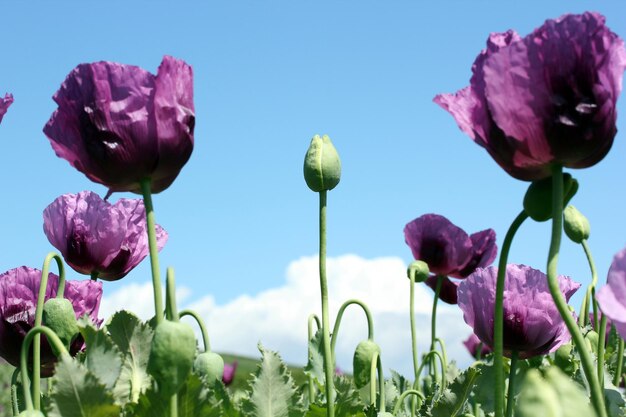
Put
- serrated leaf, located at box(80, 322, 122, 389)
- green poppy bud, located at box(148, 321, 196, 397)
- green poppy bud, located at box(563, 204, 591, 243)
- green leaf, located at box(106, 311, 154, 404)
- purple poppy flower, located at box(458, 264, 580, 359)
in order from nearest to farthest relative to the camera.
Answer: green poppy bud, located at box(148, 321, 196, 397) < serrated leaf, located at box(80, 322, 122, 389) < green leaf, located at box(106, 311, 154, 404) < purple poppy flower, located at box(458, 264, 580, 359) < green poppy bud, located at box(563, 204, 591, 243)

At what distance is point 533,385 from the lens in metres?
0.57

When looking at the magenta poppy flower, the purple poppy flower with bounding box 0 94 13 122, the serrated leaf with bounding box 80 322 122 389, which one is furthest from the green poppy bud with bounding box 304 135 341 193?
the magenta poppy flower

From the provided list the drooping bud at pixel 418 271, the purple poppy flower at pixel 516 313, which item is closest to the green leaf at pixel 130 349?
the purple poppy flower at pixel 516 313

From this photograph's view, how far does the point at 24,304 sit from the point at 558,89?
1.33 m

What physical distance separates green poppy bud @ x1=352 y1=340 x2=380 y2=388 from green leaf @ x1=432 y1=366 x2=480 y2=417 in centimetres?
18

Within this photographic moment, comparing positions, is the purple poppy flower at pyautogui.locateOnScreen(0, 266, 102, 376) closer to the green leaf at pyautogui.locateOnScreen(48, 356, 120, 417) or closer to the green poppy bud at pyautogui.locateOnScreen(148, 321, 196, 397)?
the green leaf at pyautogui.locateOnScreen(48, 356, 120, 417)

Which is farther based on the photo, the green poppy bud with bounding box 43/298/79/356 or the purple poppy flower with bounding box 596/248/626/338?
the green poppy bud with bounding box 43/298/79/356

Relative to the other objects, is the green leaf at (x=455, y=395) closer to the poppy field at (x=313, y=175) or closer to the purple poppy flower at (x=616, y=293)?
the poppy field at (x=313, y=175)

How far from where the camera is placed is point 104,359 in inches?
53.4

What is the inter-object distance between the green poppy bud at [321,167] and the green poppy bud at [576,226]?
1.12m

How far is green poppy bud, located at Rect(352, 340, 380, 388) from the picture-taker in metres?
1.86

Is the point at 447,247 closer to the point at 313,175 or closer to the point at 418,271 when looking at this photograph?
the point at 418,271

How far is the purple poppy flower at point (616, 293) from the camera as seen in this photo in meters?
1.07

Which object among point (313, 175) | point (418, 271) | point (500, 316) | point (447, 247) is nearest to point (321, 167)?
point (313, 175)
